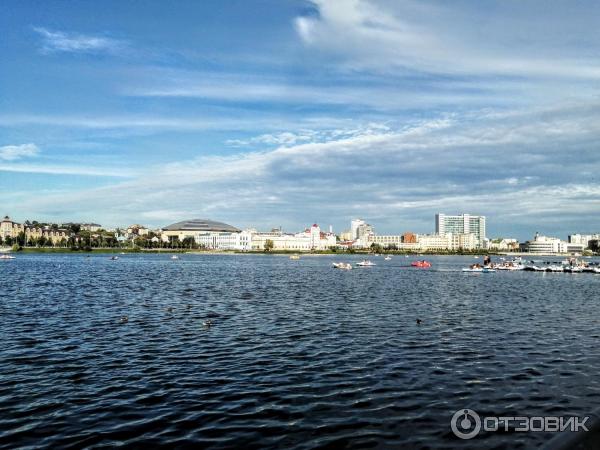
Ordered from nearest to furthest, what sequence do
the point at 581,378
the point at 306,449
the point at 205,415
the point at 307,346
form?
1. the point at 306,449
2. the point at 205,415
3. the point at 581,378
4. the point at 307,346

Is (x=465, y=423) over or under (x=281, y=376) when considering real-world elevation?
under

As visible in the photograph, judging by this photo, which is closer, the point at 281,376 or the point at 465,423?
the point at 465,423

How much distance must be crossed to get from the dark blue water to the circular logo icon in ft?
0.86

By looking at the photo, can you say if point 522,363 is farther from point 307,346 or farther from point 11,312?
point 11,312

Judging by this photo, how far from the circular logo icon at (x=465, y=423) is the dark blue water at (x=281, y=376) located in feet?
0.86

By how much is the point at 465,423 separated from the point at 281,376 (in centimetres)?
671

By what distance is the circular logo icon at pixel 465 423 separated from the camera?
495 inches

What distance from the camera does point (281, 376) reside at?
17.8 metres

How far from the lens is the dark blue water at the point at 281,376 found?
12516mm

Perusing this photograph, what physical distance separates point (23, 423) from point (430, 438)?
34.0 ft

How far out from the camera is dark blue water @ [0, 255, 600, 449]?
12516 mm

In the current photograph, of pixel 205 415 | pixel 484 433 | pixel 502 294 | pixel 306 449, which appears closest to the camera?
pixel 306 449

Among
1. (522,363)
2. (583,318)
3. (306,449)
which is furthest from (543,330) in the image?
(306,449)

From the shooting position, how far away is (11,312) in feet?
109
